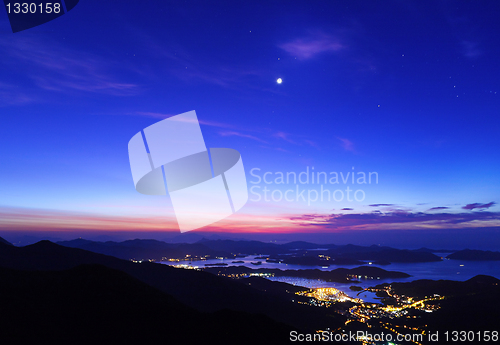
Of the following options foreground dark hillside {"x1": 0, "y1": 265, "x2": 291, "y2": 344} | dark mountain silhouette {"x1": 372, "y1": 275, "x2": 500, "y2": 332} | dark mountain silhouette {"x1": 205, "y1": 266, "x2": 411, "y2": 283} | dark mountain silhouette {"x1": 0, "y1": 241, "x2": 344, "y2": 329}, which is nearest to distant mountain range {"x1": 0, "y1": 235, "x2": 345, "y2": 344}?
dark mountain silhouette {"x1": 0, "y1": 241, "x2": 344, "y2": 329}

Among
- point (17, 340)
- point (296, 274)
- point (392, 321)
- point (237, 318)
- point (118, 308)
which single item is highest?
point (17, 340)

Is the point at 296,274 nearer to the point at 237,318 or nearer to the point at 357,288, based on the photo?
the point at 357,288

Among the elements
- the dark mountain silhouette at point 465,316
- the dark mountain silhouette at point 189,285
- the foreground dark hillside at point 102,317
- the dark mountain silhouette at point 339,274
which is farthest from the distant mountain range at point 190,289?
the dark mountain silhouette at point 339,274

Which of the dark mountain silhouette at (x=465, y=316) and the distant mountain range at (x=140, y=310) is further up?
the distant mountain range at (x=140, y=310)

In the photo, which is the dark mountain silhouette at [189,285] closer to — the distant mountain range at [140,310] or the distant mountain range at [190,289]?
the distant mountain range at [190,289]

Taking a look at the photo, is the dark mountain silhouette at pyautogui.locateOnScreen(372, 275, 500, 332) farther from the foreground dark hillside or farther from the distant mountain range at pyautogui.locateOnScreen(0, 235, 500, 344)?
the foreground dark hillside

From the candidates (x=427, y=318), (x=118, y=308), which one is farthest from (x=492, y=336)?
(x=118, y=308)

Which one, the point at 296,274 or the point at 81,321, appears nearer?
the point at 81,321

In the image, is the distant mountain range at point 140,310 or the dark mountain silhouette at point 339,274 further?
the dark mountain silhouette at point 339,274
